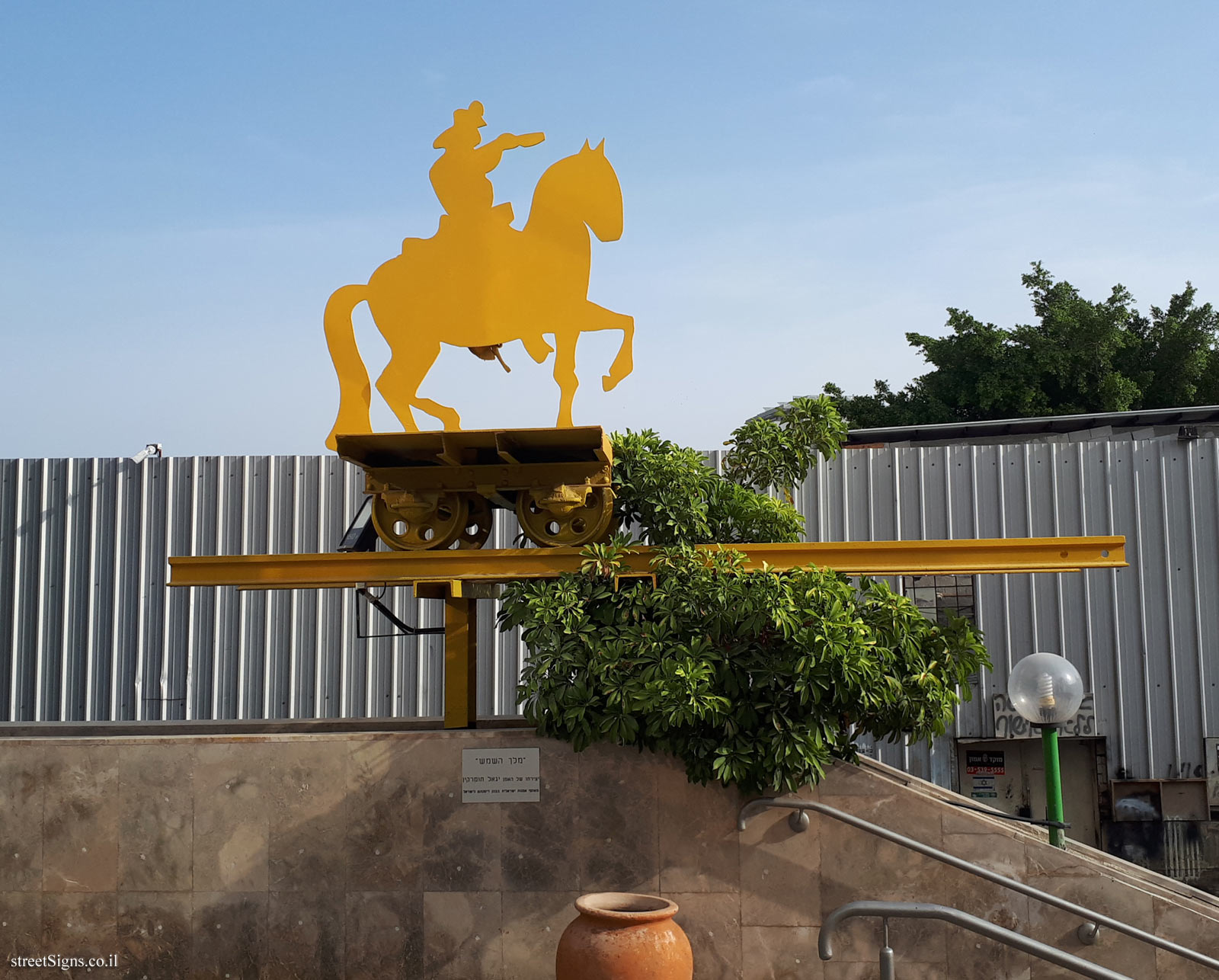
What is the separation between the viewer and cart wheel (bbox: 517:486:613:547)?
816 centimetres

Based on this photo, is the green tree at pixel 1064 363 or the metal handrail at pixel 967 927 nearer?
the metal handrail at pixel 967 927

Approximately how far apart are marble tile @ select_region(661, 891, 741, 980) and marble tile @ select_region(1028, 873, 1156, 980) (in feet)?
6.35

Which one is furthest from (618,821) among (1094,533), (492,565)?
(1094,533)

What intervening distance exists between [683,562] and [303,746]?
300 centimetres

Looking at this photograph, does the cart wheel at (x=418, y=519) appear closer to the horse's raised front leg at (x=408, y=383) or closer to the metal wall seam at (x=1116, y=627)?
the horse's raised front leg at (x=408, y=383)

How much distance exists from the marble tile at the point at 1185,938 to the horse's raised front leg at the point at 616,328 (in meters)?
5.04

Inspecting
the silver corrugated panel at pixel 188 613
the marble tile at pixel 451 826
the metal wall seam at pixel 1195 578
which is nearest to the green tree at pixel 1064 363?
the metal wall seam at pixel 1195 578

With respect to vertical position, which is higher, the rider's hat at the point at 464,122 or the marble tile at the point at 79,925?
the rider's hat at the point at 464,122

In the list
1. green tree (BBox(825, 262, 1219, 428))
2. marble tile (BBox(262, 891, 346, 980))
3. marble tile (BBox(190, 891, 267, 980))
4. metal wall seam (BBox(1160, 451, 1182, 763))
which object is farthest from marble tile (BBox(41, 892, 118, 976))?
green tree (BBox(825, 262, 1219, 428))

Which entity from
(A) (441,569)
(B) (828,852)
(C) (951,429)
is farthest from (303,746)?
(C) (951,429)

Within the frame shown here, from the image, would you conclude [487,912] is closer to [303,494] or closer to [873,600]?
[873,600]

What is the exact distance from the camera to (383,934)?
24.2ft

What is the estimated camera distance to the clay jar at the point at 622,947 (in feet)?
19.9

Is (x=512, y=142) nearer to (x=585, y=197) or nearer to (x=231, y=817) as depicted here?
(x=585, y=197)
